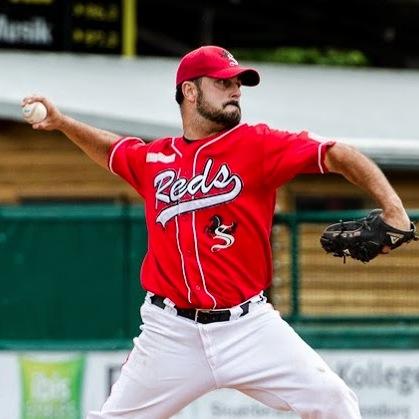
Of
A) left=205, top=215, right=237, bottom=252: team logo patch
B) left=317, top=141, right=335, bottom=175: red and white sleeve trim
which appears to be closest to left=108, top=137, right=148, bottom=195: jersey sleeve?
left=205, top=215, right=237, bottom=252: team logo patch

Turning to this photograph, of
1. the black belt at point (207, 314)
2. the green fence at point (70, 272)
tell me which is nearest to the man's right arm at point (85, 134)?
the black belt at point (207, 314)

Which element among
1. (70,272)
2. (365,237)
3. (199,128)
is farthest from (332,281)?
(365,237)

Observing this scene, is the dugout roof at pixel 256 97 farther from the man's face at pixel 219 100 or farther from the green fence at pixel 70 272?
the man's face at pixel 219 100

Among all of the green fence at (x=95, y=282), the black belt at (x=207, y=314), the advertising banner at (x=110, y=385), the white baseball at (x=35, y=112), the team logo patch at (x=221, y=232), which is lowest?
the advertising banner at (x=110, y=385)

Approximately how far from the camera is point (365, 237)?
5973 mm

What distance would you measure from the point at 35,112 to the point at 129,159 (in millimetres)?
465

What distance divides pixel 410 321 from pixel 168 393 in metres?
4.50

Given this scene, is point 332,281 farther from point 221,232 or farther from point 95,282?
point 221,232

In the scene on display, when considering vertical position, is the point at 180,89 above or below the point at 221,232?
above

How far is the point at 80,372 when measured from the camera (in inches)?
397

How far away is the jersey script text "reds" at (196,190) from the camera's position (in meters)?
6.32

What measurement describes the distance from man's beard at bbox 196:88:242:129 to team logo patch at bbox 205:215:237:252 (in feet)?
1.31

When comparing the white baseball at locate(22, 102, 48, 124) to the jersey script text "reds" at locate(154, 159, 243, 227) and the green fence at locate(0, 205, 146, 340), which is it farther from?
the green fence at locate(0, 205, 146, 340)

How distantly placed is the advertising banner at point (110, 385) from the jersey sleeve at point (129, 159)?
342cm
